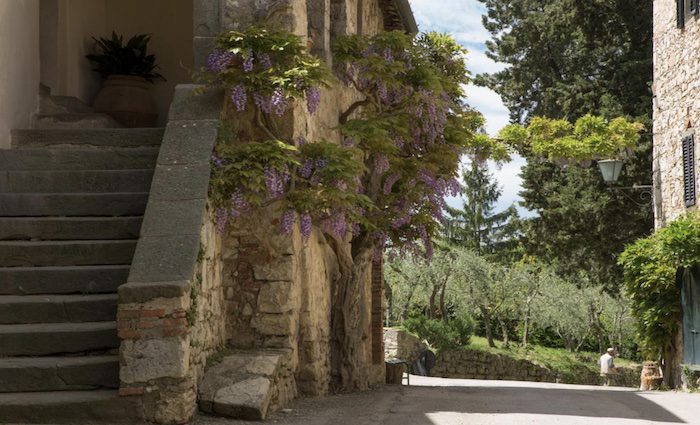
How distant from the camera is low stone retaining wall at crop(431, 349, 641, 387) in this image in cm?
2902

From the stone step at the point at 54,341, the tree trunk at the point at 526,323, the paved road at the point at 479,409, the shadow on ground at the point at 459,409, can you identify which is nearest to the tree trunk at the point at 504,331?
the tree trunk at the point at 526,323

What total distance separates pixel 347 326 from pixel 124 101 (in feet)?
11.0

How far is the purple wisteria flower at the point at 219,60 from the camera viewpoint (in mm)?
7105

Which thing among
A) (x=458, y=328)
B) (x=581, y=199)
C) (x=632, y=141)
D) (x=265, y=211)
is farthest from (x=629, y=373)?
Result: (x=265, y=211)

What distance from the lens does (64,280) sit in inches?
248

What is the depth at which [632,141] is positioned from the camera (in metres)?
14.3

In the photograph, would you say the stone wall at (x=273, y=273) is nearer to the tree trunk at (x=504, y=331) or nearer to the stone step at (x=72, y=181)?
the stone step at (x=72, y=181)

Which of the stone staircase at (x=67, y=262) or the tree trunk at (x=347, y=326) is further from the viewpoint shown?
the tree trunk at (x=347, y=326)

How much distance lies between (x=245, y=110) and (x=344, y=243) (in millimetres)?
2200

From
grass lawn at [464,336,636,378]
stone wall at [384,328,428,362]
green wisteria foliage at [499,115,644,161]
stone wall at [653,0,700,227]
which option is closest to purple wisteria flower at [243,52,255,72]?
green wisteria foliage at [499,115,644,161]

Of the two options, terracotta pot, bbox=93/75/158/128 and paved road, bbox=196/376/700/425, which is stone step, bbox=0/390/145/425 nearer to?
paved road, bbox=196/376/700/425

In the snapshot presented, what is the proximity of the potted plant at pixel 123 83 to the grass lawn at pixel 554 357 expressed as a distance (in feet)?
69.1

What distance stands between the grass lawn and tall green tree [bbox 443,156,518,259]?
14489mm

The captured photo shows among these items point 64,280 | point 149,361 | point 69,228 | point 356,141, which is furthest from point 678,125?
point 149,361
